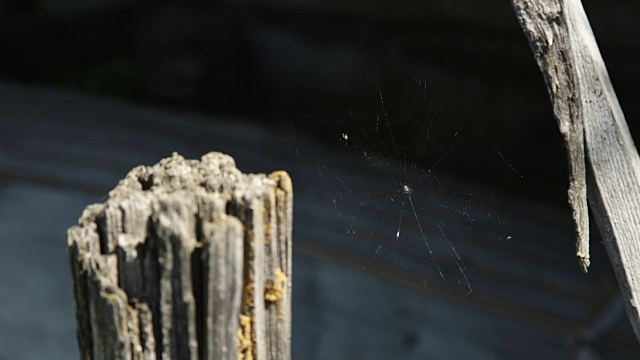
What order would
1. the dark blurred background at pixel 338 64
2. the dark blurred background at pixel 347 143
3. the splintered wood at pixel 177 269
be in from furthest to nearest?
1. the dark blurred background at pixel 338 64
2. the dark blurred background at pixel 347 143
3. the splintered wood at pixel 177 269

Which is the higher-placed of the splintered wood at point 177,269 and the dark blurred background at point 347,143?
the splintered wood at point 177,269

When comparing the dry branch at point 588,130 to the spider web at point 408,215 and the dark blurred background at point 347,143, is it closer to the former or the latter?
the dark blurred background at point 347,143

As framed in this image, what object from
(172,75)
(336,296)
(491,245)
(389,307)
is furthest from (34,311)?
(172,75)

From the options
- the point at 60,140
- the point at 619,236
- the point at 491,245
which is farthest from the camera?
the point at 60,140

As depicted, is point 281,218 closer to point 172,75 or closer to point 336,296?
point 336,296

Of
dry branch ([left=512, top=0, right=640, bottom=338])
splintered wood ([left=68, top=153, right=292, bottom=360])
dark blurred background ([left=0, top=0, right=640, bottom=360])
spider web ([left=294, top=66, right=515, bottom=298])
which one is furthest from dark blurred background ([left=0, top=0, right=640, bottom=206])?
splintered wood ([left=68, top=153, right=292, bottom=360])

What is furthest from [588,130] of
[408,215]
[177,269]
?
[408,215]

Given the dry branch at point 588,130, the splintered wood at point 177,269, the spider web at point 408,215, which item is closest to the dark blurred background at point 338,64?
the spider web at point 408,215
